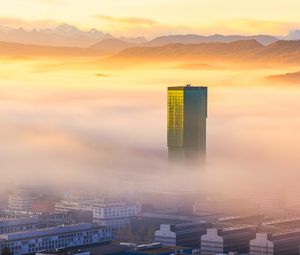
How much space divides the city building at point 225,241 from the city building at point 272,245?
513mm

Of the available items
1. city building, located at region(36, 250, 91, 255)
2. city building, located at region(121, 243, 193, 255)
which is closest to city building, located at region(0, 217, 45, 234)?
city building, located at region(121, 243, 193, 255)

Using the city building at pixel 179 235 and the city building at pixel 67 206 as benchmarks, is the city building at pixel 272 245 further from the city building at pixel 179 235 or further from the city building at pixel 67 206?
the city building at pixel 67 206

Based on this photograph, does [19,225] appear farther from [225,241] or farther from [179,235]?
[225,241]

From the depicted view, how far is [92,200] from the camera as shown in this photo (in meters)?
57.5

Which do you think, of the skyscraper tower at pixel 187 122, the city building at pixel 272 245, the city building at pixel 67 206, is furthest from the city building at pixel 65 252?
the skyscraper tower at pixel 187 122

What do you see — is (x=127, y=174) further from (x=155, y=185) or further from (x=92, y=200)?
(x=92, y=200)

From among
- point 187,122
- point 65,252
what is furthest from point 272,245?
point 187,122

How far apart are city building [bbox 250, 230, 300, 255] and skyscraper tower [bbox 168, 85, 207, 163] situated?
25510 millimetres

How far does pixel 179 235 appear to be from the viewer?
4862 centimetres

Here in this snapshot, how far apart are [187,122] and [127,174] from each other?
28.0 ft

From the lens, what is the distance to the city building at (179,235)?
158ft

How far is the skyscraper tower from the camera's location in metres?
72.2

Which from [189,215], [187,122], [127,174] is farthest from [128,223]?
[187,122]

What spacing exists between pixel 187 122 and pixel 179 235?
2618 centimetres
